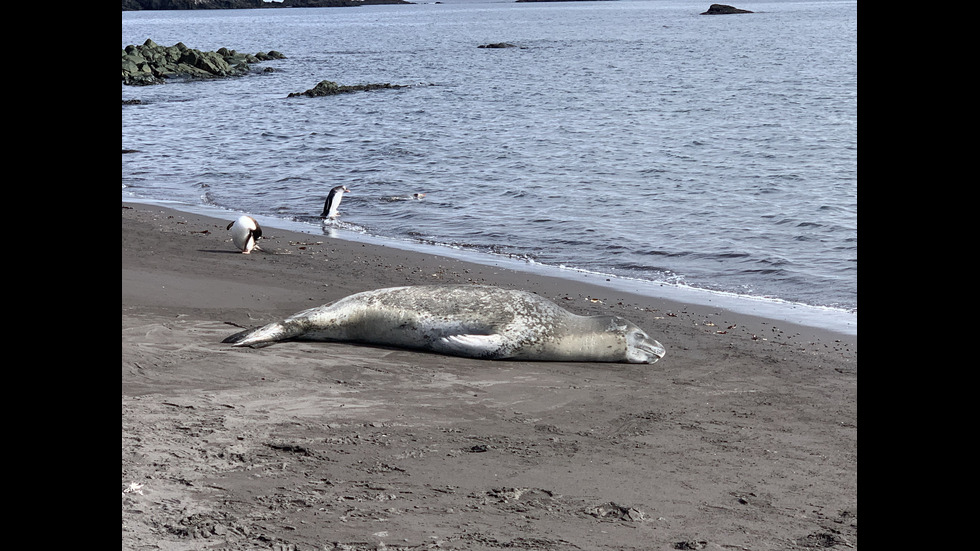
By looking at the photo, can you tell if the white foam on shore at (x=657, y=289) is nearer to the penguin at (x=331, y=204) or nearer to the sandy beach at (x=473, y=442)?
the sandy beach at (x=473, y=442)

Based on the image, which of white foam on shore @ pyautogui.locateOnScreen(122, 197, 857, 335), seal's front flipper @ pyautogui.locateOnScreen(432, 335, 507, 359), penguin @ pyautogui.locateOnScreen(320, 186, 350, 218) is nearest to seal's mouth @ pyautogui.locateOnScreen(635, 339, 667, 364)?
seal's front flipper @ pyautogui.locateOnScreen(432, 335, 507, 359)

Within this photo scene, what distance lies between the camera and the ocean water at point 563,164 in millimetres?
10484

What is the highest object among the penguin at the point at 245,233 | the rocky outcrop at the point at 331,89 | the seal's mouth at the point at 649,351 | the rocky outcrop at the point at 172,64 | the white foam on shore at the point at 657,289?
the rocky outcrop at the point at 172,64

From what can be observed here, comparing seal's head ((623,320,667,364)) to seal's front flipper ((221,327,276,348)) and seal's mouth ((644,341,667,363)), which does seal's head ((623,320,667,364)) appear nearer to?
seal's mouth ((644,341,667,363))

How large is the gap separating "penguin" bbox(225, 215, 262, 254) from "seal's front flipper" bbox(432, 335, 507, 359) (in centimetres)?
402

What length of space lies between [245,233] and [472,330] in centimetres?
409

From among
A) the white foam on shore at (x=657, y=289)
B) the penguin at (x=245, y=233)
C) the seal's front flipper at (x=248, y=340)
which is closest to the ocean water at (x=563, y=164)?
the white foam on shore at (x=657, y=289)

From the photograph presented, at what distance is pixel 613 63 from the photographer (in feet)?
157

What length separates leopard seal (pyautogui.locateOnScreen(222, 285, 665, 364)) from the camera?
5883mm

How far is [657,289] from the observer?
870cm

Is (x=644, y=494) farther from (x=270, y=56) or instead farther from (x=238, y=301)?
(x=270, y=56)

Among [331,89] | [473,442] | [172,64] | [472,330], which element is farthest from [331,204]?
[172,64]

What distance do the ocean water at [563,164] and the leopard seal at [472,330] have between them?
274 centimetres
